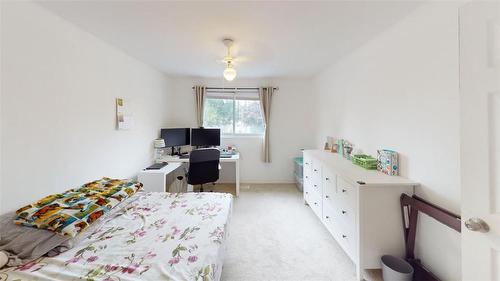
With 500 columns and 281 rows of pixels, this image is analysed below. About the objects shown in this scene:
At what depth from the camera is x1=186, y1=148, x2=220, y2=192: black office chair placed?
3154 mm

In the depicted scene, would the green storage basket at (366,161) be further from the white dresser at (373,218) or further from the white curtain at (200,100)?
the white curtain at (200,100)

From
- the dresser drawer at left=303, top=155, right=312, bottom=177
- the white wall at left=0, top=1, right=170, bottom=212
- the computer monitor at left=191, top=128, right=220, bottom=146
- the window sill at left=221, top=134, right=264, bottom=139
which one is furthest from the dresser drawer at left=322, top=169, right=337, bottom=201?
the white wall at left=0, top=1, right=170, bottom=212

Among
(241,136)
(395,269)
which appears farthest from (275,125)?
(395,269)

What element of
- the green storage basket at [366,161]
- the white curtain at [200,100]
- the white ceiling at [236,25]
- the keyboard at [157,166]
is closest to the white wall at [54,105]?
the white ceiling at [236,25]

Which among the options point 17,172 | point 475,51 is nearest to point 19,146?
point 17,172

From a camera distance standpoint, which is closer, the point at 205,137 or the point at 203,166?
the point at 203,166

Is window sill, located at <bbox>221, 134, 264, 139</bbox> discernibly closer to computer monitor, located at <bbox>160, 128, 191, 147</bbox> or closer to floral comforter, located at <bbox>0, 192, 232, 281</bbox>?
computer monitor, located at <bbox>160, 128, 191, 147</bbox>

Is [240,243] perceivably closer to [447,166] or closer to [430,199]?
[430,199]

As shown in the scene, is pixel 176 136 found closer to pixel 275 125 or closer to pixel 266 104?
pixel 266 104

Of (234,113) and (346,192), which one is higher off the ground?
(234,113)

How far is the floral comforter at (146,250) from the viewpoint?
107 centimetres

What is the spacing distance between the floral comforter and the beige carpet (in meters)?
0.60

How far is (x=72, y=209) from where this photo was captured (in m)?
1.46

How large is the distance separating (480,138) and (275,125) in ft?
12.2
